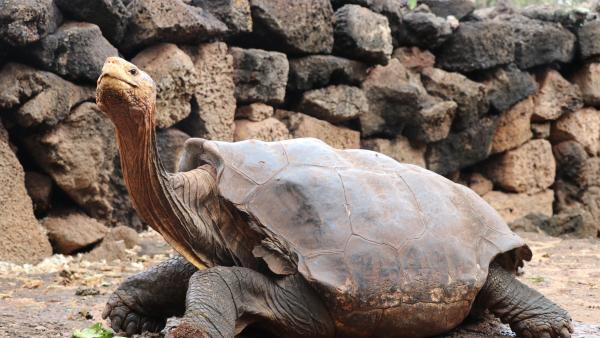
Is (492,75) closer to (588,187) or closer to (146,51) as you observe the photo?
(588,187)

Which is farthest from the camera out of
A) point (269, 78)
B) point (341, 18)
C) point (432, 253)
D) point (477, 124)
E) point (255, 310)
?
point (477, 124)

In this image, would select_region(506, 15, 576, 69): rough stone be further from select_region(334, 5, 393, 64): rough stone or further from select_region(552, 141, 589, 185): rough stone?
select_region(334, 5, 393, 64): rough stone

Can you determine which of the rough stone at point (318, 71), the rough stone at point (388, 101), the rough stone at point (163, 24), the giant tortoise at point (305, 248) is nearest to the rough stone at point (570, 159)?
the rough stone at point (388, 101)

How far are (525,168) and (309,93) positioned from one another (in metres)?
3.02

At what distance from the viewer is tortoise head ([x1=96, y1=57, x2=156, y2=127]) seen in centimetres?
205

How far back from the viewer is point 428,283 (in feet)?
8.24

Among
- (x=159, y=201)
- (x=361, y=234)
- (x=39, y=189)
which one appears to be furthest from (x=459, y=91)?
(x=159, y=201)

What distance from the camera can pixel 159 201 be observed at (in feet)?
7.92

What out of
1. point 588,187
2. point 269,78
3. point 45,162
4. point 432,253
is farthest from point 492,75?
point 432,253

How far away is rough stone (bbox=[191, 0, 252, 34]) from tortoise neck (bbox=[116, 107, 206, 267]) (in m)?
3.27

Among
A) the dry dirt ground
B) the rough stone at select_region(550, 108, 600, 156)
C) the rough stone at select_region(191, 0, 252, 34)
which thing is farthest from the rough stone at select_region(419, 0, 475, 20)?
the dry dirt ground

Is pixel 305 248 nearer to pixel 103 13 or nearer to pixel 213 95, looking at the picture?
pixel 103 13

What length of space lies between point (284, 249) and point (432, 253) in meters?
0.53

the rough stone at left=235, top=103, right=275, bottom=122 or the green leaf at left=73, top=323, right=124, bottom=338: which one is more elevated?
the green leaf at left=73, top=323, right=124, bottom=338
